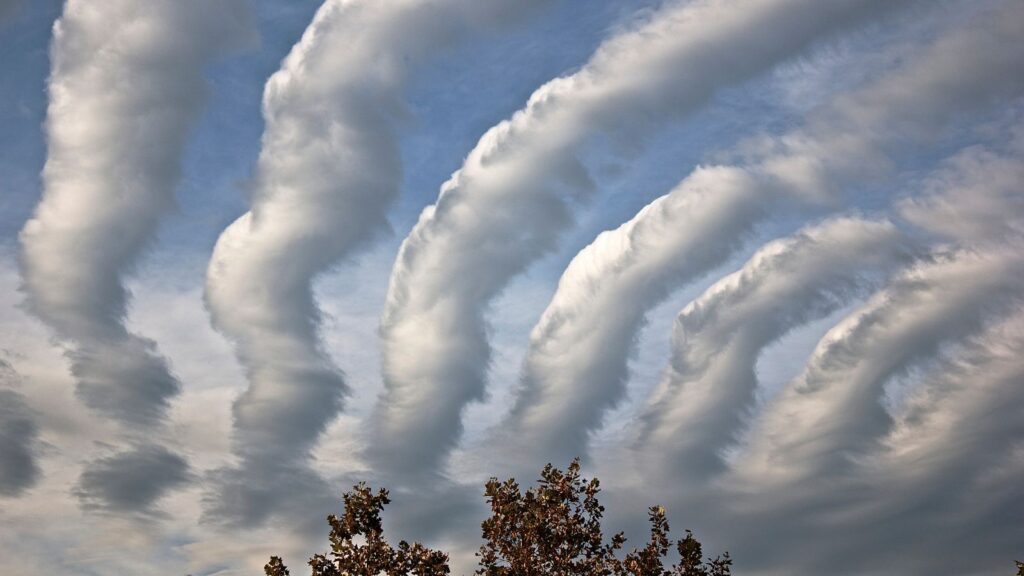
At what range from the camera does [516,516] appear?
1563 inches

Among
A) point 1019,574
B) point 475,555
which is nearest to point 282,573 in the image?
point 475,555

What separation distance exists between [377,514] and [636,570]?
9696 millimetres

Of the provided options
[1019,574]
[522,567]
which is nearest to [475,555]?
[522,567]

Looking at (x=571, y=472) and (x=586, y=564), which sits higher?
(x=571, y=472)

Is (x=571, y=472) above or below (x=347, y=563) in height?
above

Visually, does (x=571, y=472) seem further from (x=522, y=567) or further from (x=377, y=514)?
(x=377, y=514)

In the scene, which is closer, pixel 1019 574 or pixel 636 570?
pixel 636 570

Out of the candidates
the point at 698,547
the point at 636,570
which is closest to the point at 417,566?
the point at 636,570

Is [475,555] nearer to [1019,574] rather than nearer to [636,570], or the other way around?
[636,570]

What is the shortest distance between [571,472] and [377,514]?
292 inches

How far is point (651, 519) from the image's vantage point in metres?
39.6

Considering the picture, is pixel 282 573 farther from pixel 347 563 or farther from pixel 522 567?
pixel 522 567

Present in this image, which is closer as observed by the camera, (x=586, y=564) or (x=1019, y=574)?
(x=586, y=564)

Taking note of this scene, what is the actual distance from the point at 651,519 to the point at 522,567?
5.18 meters
